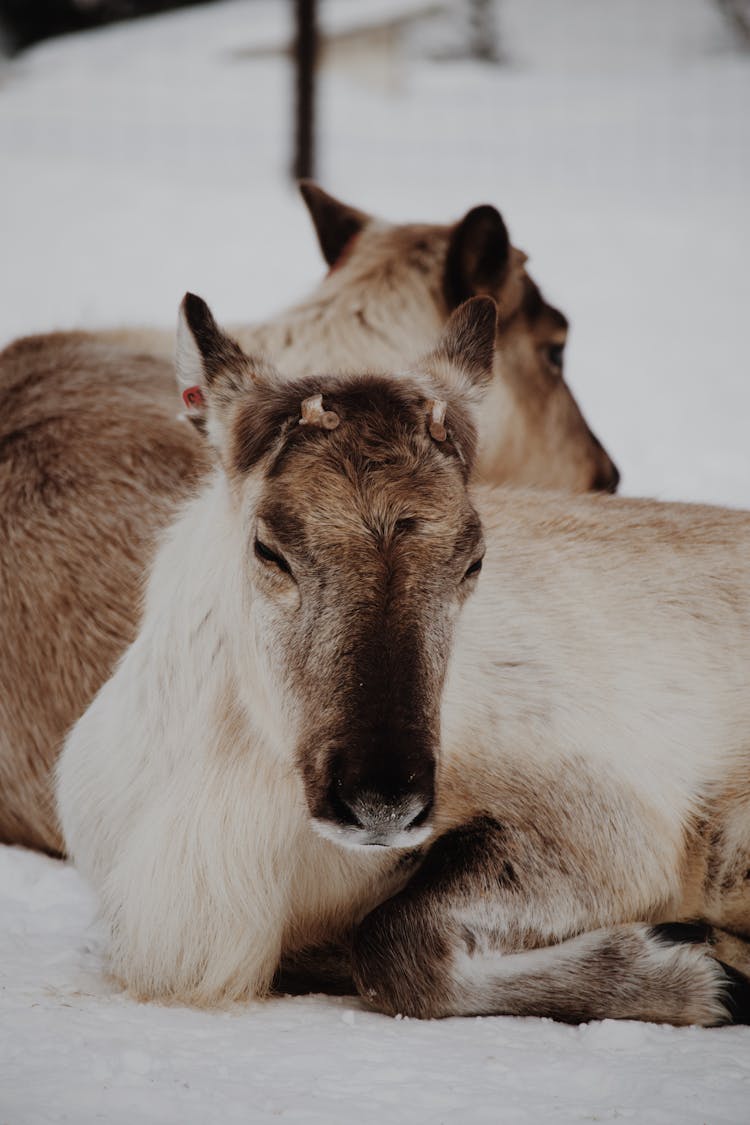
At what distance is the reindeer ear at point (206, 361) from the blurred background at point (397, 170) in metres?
1.96

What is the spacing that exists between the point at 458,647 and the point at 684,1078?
1.23 meters

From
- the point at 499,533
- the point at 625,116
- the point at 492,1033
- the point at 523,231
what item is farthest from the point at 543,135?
the point at 492,1033

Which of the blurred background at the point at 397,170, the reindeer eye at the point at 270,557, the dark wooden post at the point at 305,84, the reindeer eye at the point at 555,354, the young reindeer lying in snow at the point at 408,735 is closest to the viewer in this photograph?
the young reindeer lying in snow at the point at 408,735

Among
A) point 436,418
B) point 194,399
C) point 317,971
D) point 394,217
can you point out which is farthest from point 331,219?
point 394,217

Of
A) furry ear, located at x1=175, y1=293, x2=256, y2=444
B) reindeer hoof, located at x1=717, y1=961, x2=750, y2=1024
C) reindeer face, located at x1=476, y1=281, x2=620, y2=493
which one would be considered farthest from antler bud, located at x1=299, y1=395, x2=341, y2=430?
reindeer face, located at x1=476, y1=281, x2=620, y2=493

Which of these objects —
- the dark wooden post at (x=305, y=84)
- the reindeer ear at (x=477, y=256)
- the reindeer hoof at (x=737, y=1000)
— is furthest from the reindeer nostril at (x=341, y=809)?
the dark wooden post at (x=305, y=84)

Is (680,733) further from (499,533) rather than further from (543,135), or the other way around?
(543,135)

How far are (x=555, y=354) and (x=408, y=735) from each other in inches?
144

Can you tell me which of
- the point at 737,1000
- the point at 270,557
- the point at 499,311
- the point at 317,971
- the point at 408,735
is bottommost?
the point at 317,971

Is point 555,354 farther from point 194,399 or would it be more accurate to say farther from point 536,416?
point 194,399

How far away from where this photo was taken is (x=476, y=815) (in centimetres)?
335

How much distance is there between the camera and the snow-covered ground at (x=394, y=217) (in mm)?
2607

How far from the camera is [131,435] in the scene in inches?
188

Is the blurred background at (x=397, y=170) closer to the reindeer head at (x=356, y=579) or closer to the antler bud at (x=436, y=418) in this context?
the antler bud at (x=436, y=418)
